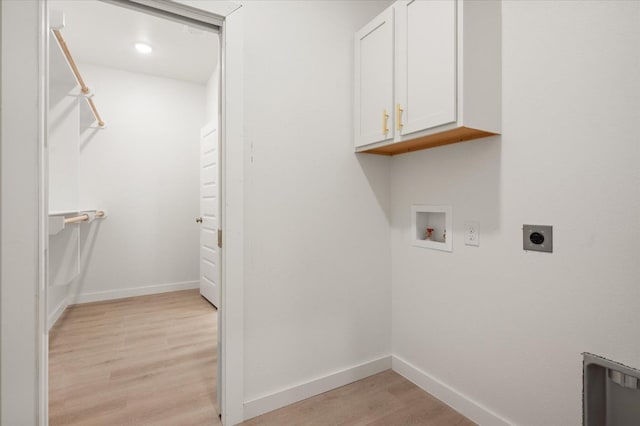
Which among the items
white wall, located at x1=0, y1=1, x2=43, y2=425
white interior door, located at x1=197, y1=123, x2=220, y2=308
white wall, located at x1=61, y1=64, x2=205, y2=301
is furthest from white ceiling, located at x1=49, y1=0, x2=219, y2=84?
white wall, located at x1=0, y1=1, x2=43, y2=425

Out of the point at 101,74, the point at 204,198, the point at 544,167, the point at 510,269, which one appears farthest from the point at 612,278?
the point at 101,74

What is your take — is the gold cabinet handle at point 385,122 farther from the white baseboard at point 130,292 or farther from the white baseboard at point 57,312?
the white baseboard at point 130,292

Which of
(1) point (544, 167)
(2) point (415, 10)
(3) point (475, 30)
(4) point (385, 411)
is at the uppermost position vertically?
(2) point (415, 10)

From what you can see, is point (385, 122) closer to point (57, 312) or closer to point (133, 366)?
point (133, 366)

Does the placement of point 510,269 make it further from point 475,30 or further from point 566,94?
point 475,30

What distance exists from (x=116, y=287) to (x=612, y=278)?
4.53m

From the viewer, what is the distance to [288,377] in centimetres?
183

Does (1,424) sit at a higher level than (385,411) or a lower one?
higher

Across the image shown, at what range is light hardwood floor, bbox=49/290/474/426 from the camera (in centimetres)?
169

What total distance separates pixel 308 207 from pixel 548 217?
1183 mm

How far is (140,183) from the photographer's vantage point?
4.06 meters

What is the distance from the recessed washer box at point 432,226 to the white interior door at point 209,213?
7.37 ft

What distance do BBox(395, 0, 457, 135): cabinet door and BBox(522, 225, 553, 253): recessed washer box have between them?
61 centimetres

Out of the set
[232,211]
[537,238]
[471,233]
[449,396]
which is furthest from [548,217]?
[232,211]
